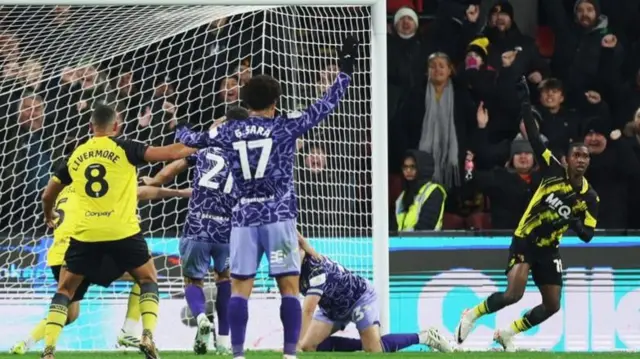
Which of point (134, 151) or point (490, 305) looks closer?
point (134, 151)

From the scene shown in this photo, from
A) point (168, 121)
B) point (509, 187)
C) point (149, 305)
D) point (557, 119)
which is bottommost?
point (149, 305)

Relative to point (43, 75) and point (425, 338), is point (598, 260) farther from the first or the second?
point (43, 75)

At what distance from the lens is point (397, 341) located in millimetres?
12648

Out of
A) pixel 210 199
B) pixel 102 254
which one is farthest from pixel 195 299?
pixel 102 254

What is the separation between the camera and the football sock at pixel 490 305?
13.2 m

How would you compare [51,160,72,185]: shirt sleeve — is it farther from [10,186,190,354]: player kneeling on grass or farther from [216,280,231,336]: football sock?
[216,280,231,336]: football sock

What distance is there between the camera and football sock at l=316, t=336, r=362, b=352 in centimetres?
1292

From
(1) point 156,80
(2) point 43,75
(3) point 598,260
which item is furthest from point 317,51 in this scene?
(3) point 598,260

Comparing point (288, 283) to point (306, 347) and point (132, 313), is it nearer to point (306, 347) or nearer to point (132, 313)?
point (132, 313)

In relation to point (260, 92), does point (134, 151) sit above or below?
below

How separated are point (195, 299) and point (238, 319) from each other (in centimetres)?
258

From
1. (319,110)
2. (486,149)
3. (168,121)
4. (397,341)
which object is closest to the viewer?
(319,110)

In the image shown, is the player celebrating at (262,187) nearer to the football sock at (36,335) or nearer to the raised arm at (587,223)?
the football sock at (36,335)

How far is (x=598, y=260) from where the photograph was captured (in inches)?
560
